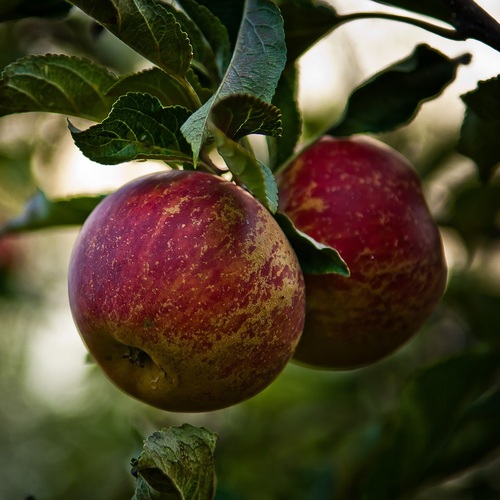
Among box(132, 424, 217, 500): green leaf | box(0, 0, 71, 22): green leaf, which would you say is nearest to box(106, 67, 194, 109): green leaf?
box(0, 0, 71, 22): green leaf

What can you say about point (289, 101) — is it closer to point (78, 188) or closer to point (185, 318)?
point (185, 318)

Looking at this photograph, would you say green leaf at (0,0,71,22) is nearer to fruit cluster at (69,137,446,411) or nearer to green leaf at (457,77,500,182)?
fruit cluster at (69,137,446,411)

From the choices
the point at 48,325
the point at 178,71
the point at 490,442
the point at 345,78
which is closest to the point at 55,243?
the point at 48,325

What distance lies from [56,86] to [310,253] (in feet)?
1.35

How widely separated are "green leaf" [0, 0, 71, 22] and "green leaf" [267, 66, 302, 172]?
0.39 meters

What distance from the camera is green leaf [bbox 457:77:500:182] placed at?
1.09 m

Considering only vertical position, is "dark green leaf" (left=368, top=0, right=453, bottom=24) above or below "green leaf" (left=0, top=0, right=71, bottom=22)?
above

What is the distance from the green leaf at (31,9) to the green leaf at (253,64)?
0.38 m

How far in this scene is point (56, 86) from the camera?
1009 millimetres

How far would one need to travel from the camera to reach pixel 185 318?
2.74 feet

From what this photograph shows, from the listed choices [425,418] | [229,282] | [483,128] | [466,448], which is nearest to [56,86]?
[229,282]

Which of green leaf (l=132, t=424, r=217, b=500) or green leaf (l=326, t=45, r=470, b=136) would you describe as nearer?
green leaf (l=132, t=424, r=217, b=500)

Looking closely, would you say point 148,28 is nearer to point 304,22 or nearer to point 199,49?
point 199,49

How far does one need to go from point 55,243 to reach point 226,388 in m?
2.96
